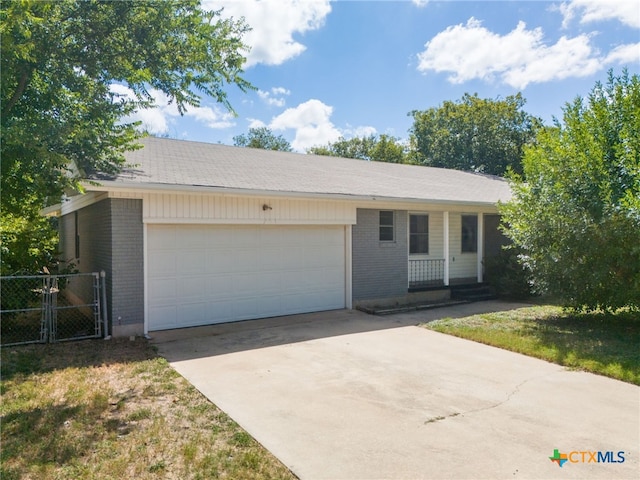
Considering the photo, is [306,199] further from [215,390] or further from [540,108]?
[540,108]

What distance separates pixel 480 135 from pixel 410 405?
24.0 m

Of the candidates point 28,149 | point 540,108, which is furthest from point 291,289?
point 540,108

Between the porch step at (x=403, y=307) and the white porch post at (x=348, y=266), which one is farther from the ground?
the white porch post at (x=348, y=266)

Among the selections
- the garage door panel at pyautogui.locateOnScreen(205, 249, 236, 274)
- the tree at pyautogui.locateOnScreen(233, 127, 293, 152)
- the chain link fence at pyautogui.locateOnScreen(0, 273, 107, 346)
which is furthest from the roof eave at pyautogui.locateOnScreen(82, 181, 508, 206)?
the tree at pyautogui.locateOnScreen(233, 127, 293, 152)

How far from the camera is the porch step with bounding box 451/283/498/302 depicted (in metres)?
11.9

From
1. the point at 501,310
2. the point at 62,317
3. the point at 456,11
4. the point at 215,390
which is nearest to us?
the point at 215,390

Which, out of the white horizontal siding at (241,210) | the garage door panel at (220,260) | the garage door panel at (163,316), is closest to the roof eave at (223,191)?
the white horizontal siding at (241,210)

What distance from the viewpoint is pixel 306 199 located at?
360 inches

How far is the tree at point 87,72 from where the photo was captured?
479 centimetres

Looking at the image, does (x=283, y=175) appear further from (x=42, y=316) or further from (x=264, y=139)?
(x=264, y=139)

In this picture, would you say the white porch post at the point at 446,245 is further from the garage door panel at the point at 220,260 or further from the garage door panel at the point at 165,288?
the garage door panel at the point at 165,288

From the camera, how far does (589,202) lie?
25.7 ft

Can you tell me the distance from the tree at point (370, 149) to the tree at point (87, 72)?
27485 millimetres

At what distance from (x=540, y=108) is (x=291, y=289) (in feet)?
75.9
